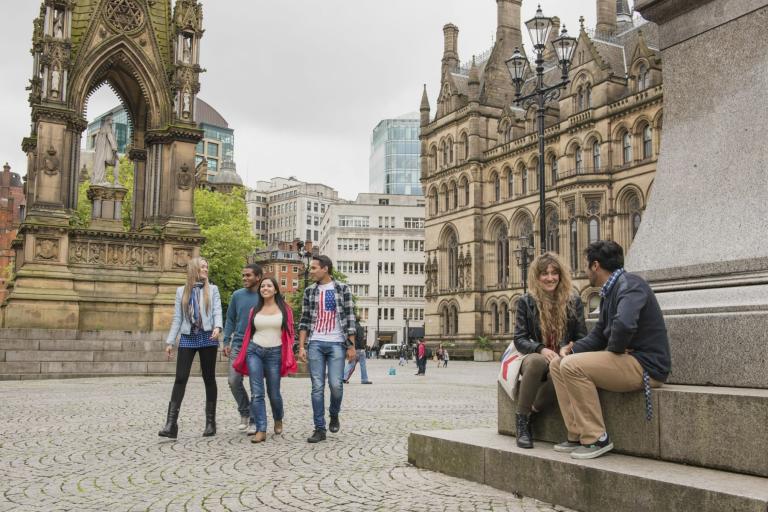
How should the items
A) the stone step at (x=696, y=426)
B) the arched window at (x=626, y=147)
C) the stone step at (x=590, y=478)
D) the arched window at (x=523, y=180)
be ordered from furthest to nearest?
the arched window at (x=523, y=180) < the arched window at (x=626, y=147) < the stone step at (x=696, y=426) < the stone step at (x=590, y=478)

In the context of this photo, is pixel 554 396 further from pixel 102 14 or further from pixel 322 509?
pixel 102 14

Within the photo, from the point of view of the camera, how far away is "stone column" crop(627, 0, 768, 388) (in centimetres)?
459

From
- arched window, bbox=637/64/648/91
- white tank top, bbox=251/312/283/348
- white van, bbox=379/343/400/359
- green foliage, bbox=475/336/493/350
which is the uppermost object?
arched window, bbox=637/64/648/91

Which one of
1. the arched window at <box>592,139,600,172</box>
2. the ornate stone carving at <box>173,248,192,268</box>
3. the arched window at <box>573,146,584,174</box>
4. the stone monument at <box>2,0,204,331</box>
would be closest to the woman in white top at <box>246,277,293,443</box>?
the stone monument at <box>2,0,204,331</box>

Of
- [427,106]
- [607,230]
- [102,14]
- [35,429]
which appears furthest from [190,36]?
[427,106]

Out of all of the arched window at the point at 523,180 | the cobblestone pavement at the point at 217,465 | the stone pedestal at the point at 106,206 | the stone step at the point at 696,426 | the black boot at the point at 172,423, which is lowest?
the cobblestone pavement at the point at 217,465

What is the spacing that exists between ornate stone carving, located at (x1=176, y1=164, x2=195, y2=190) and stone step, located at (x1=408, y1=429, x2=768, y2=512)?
1834 centimetres

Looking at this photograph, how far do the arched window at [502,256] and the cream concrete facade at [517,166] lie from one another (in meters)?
0.08

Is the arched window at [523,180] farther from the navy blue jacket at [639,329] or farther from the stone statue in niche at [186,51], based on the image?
the navy blue jacket at [639,329]

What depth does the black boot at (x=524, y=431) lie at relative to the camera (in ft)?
16.5

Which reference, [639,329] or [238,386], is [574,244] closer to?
[238,386]

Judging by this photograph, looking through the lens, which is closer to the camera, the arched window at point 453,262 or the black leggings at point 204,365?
the black leggings at point 204,365

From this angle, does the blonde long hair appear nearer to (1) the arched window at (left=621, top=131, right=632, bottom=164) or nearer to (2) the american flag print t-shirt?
(2) the american flag print t-shirt

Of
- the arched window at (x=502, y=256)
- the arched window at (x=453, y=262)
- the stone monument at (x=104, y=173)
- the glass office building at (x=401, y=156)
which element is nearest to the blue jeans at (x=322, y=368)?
the stone monument at (x=104, y=173)
